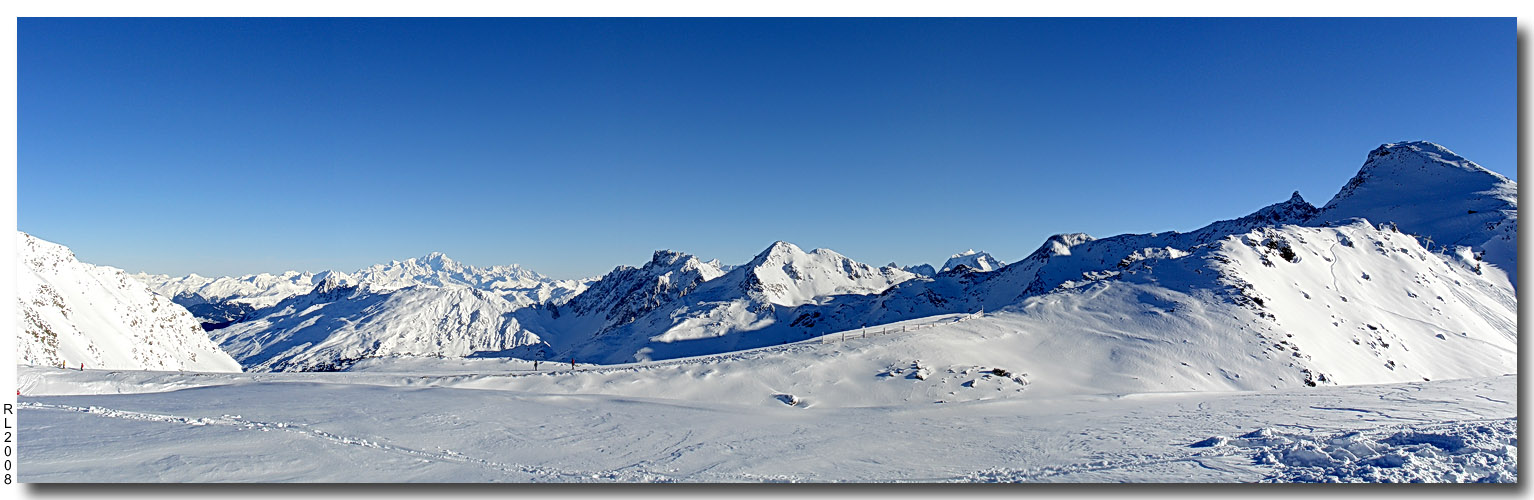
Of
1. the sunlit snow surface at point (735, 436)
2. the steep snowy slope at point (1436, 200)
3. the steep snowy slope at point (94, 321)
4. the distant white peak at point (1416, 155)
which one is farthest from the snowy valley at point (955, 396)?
the distant white peak at point (1416, 155)

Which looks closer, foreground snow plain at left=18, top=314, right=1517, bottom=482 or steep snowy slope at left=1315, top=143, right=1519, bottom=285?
foreground snow plain at left=18, top=314, right=1517, bottom=482

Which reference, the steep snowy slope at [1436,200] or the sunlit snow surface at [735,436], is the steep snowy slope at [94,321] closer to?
the sunlit snow surface at [735,436]

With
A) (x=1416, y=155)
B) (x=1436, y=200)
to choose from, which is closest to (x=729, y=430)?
(x=1436, y=200)

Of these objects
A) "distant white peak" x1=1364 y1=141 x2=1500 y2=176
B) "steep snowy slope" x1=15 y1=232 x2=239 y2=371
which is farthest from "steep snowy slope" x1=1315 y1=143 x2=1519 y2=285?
"steep snowy slope" x1=15 y1=232 x2=239 y2=371

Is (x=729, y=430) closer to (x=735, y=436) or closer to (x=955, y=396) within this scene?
(x=735, y=436)

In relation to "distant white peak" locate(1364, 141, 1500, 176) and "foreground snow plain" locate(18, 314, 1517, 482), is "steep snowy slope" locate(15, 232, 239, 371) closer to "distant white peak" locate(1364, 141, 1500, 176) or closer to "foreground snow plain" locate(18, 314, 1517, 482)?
"foreground snow plain" locate(18, 314, 1517, 482)

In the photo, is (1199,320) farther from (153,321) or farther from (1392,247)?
(153,321)
